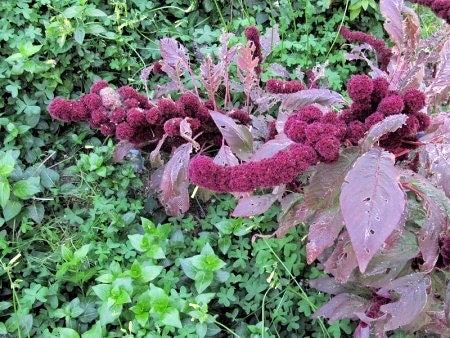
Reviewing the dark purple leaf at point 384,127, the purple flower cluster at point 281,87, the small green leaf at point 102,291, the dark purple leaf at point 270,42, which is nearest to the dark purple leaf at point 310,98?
the purple flower cluster at point 281,87

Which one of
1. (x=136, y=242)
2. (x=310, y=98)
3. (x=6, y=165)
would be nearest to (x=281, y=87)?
(x=310, y=98)

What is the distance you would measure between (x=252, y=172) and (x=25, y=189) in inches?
48.4

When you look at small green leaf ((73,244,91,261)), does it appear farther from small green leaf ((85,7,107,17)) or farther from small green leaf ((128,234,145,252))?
small green leaf ((85,7,107,17))

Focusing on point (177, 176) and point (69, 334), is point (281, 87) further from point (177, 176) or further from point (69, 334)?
point (69, 334)

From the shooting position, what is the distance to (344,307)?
5.63 feet

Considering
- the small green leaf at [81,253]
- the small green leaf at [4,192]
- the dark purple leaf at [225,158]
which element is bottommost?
the small green leaf at [81,253]

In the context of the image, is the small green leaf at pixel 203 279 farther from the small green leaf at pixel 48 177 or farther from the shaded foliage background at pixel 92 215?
the small green leaf at pixel 48 177

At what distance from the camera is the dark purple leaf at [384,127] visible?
3.63 feet

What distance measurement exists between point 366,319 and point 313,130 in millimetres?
733

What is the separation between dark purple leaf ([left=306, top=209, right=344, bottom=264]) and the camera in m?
1.29

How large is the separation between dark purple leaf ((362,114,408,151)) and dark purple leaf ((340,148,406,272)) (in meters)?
0.04

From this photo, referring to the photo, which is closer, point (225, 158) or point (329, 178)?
point (329, 178)

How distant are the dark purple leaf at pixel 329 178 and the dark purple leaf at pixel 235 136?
10.5 inches

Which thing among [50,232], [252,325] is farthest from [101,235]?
[252,325]
